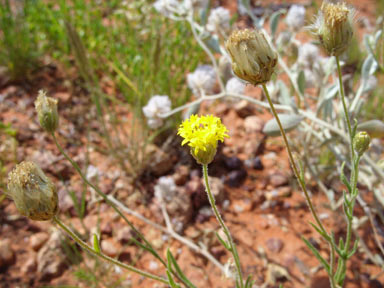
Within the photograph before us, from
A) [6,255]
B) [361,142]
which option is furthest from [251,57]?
[6,255]

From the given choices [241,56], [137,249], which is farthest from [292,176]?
[241,56]

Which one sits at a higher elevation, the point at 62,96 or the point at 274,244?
the point at 62,96

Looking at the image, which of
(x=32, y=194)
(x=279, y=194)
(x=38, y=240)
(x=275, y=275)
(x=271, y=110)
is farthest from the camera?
(x=279, y=194)

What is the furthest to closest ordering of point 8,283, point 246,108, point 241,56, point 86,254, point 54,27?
point 54,27
point 246,108
point 86,254
point 8,283
point 241,56

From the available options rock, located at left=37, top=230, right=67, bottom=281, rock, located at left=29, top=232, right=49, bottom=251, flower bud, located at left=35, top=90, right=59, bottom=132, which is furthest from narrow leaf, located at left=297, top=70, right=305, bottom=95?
rock, located at left=29, top=232, right=49, bottom=251

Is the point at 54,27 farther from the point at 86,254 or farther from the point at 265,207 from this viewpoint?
the point at 265,207

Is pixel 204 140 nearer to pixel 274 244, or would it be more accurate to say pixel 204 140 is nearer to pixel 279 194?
pixel 274 244

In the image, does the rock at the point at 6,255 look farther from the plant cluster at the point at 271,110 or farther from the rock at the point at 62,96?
the rock at the point at 62,96
